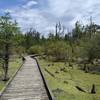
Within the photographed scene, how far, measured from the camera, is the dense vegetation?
25.5m

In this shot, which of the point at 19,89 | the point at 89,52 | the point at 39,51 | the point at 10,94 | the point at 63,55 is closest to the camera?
the point at 10,94

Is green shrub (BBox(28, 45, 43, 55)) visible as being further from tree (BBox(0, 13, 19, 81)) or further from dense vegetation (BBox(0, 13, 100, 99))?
tree (BBox(0, 13, 19, 81))

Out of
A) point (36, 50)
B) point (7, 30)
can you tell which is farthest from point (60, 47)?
point (7, 30)

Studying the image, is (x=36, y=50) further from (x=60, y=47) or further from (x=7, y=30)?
(x=7, y=30)

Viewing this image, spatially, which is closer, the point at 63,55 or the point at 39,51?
the point at 63,55

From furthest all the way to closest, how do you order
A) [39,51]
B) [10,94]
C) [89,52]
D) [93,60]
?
1. [39,51]
2. [93,60]
3. [89,52]
4. [10,94]

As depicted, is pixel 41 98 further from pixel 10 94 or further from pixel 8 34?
pixel 8 34

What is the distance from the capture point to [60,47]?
6994 centimetres

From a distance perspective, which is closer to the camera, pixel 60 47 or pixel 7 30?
pixel 7 30

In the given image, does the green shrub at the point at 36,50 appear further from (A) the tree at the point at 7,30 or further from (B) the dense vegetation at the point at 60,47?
(A) the tree at the point at 7,30

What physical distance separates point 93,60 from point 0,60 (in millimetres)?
41022

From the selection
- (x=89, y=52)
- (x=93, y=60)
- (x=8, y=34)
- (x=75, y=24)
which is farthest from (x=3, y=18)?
(x=75, y=24)

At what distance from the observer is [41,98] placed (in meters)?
14.3

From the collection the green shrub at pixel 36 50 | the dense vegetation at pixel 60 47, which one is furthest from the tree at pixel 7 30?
the green shrub at pixel 36 50
